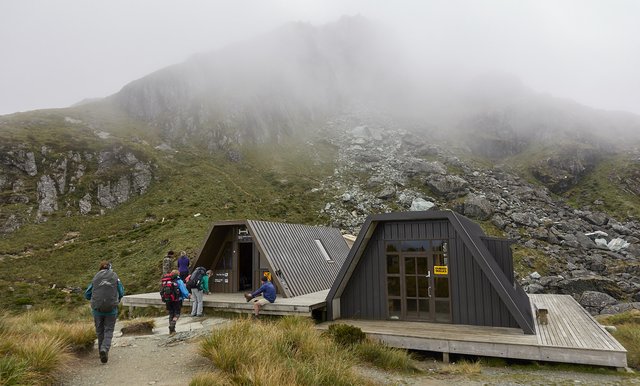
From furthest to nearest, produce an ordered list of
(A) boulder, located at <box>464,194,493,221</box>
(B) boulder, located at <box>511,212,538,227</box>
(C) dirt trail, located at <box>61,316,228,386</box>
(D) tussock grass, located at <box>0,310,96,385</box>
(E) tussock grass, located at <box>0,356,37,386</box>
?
1. (A) boulder, located at <box>464,194,493,221</box>
2. (B) boulder, located at <box>511,212,538,227</box>
3. (C) dirt trail, located at <box>61,316,228,386</box>
4. (D) tussock grass, located at <box>0,310,96,385</box>
5. (E) tussock grass, located at <box>0,356,37,386</box>

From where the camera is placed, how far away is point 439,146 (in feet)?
216

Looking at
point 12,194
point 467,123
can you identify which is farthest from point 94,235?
point 467,123

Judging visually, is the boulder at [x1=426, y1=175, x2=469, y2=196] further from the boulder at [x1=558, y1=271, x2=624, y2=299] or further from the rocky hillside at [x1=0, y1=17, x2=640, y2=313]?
the boulder at [x1=558, y1=271, x2=624, y2=299]

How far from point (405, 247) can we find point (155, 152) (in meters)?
49.1

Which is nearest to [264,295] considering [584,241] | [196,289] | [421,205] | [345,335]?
[196,289]

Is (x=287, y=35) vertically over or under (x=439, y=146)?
over

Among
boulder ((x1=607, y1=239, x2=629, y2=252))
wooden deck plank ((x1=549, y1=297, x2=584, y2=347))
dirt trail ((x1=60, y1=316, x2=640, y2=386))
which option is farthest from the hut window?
boulder ((x1=607, y1=239, x2=629, y2=252))

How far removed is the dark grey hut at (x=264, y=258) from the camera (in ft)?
50.8

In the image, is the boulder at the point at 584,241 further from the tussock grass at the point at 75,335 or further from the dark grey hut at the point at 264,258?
the tussock grass at the point at 75,335

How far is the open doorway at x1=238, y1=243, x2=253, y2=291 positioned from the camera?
57.4 ft

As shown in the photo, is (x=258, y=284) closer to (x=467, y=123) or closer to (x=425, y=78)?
(x=467, y=123)

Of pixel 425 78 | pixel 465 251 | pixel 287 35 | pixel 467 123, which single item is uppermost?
pixel 287 35

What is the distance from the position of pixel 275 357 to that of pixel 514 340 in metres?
6.38

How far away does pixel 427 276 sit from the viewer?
12.4m
